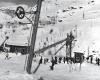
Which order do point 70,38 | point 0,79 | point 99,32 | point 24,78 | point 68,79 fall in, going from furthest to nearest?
point 99,32 → point 68,79 → point 70,38 → point 24,78 → point 0,79

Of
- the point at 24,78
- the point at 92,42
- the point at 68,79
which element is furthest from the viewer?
the point at 92,42

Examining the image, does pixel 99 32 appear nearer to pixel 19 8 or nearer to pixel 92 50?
pixel 92 50

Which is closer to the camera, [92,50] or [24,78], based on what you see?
[24,78]

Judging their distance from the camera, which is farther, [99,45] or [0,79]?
[99,45]

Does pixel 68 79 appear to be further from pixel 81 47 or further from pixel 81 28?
pixel 81 28

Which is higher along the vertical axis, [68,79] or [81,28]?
[81,28]

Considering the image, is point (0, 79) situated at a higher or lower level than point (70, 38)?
lower

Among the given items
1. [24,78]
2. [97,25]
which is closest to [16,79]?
[24,78]

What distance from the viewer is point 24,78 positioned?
1808 cm

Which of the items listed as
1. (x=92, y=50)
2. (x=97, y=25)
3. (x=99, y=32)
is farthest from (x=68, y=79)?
(x=97, y=25)

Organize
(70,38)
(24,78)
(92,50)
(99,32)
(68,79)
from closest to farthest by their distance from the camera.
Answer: (24,78)
(70,38)
(68,79)
(92,50)
(99,32)

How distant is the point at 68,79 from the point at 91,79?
2.38m

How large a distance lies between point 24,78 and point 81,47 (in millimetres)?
144033

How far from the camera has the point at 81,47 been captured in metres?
160
